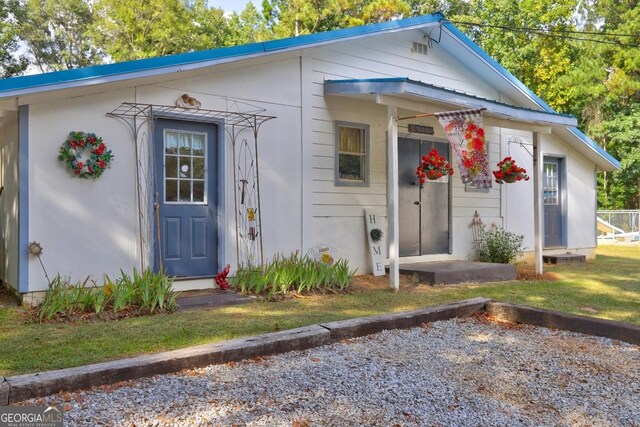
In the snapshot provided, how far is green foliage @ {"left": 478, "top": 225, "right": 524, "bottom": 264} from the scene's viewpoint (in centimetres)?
1007

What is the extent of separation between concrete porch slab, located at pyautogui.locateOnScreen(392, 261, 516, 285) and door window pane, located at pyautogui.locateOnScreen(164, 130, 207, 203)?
346 cm

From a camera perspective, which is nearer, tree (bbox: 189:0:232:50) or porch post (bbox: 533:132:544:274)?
porch post (bbox: 533:132:544:274)

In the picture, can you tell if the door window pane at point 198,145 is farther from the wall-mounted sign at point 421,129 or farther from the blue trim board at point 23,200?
the wall-mounted sign at point 421,129

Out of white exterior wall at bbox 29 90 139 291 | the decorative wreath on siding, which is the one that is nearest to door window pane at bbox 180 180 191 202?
white exterior wall at bbox 29 90 139 291

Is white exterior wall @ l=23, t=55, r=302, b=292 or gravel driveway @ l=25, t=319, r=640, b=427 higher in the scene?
white exterior wall @ l=23, t=55, r=302, b=292

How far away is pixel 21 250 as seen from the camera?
5.92 metres

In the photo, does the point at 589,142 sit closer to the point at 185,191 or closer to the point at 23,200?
the point at 185,191

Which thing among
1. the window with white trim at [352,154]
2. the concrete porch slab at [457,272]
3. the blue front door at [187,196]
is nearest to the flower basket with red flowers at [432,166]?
the window with white trim at [352,154]

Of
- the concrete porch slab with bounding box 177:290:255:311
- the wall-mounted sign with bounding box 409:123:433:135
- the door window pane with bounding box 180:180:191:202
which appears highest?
the wall-mounted sign with bounding box 409:123:433:135

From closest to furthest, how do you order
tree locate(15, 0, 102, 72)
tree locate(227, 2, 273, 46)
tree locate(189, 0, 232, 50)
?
tree locate(189, 0, 232, 50)
tree locate(15, 0, 102, 72)
tree locate(227, 2, 273, 46)

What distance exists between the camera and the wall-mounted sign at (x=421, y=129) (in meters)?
9.45

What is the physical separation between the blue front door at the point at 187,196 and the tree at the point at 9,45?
23166 mm

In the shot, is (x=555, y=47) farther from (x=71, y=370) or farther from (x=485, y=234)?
(x=71, y=370)

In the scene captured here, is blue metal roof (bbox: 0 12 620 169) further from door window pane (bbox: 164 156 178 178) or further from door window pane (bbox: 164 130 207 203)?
door window pane (bbox: 164 156 178 178)
